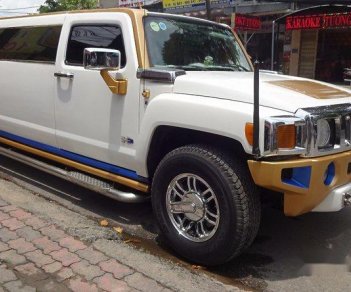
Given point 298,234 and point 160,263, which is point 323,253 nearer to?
point 298,234

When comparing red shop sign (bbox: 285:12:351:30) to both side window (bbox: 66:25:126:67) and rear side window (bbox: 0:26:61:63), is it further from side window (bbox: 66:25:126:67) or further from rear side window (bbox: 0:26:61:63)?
side window (bbox: 66:25:126:67)

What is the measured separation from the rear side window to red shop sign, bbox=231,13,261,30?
35.2ft

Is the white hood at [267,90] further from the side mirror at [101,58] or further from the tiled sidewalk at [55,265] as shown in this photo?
the tiled sidewalk at [55,265]

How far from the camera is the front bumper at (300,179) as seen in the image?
3.07 metres

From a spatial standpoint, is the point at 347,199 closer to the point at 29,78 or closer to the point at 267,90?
the point at 267,90

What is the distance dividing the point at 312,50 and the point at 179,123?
16.2 meters

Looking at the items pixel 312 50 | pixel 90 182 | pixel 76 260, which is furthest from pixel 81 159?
pixel 312 50

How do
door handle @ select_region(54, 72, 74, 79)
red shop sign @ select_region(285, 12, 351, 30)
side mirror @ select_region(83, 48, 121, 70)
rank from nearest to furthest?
side mirror @ select_region(83, 48, 121, 70), door handle @ select_region(54, 72, 74, 79), red shop sign @ select_region(285, 12, 351, 30)

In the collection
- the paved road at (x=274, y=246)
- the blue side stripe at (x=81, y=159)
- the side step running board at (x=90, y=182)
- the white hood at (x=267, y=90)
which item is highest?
the white hood at (x=267, y=90)

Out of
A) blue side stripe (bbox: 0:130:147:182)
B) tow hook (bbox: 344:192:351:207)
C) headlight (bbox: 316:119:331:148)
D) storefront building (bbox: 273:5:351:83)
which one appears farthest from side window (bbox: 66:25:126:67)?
storefront building (bbox: 273:5:351:83)

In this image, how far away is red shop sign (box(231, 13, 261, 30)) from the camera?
A: 1574 centimetres

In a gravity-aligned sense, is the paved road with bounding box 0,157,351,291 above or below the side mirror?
below

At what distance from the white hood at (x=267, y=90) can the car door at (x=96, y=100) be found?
547 mm

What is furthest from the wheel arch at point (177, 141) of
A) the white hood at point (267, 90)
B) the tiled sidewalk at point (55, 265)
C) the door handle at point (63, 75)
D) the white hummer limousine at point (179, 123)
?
the door handle at point (63, 75)
